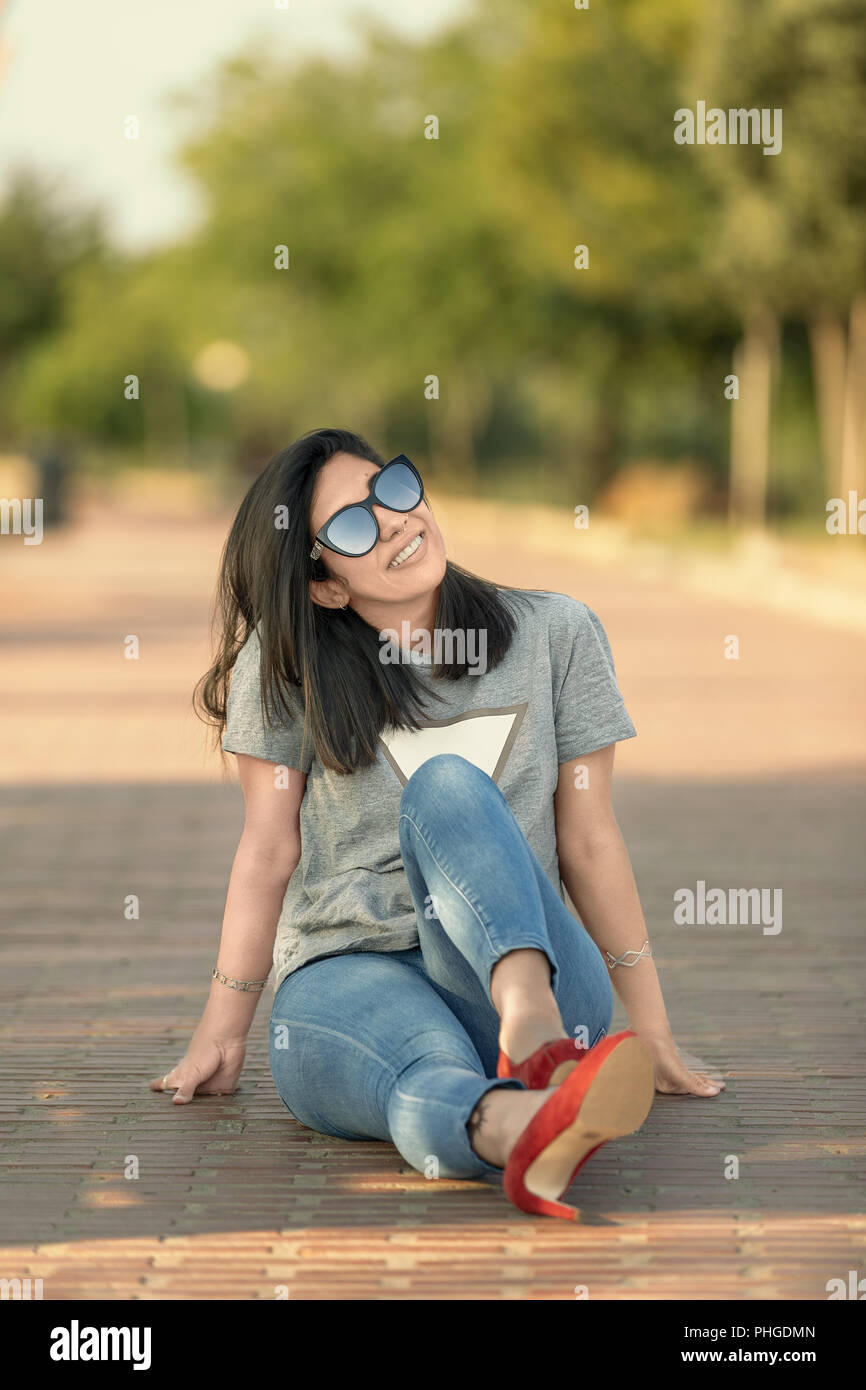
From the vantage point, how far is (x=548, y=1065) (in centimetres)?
298

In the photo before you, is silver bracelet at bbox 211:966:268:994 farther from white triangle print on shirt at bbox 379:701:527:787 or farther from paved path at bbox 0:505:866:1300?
white triangle print on shirt at bbox 379:701:527:787

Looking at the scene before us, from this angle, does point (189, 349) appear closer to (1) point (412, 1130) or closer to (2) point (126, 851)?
(2) point (126, 851)

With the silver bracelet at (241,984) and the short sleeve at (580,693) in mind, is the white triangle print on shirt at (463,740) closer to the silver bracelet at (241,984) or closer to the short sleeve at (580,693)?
the short sleeve at (580,693)

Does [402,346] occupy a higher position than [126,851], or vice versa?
[402,346]

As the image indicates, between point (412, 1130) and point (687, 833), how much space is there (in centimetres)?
437

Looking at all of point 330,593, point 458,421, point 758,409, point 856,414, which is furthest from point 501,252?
point 330,593

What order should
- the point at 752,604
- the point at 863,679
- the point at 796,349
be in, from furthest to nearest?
1. the point at 796,349
2. the point at 752,604
3. the point at 863,679

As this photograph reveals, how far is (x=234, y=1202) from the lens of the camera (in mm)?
3307

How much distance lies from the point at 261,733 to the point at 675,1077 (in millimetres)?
1132

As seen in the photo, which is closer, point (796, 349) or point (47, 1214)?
point (47, 1214)

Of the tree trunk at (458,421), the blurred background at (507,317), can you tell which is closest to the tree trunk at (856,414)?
the blurred background at (507,317)

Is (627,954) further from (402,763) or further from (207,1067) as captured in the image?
(207,1067)

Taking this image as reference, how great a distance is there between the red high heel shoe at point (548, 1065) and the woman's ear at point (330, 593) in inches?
→ 40.0

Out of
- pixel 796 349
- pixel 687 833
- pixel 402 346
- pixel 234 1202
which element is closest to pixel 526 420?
pixel 402 346
